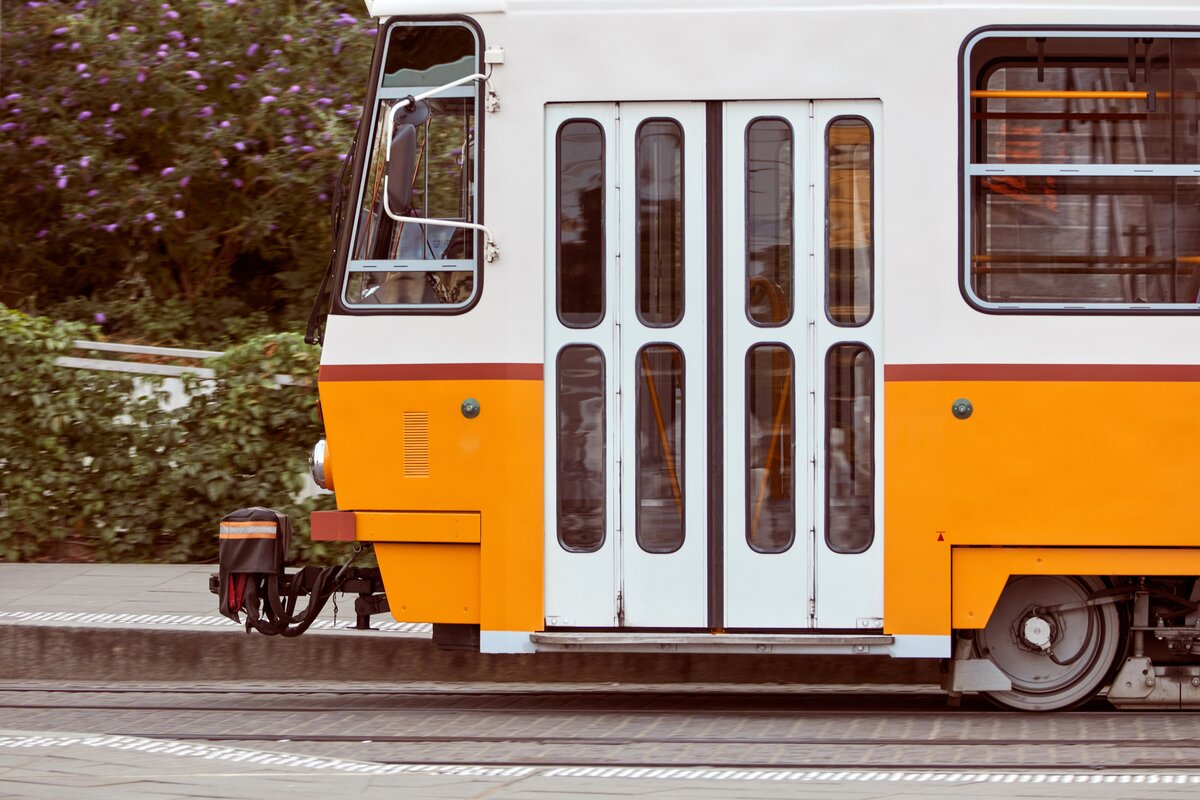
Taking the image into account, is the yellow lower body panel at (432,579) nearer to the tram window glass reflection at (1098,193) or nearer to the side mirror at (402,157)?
the side mirror at (402,157)

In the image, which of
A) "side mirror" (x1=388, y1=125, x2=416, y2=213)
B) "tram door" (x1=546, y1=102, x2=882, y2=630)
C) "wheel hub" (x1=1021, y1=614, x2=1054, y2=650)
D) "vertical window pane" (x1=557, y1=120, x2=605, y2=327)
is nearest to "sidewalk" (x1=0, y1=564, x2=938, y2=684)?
"wheel hub" (x1=1021, y1=614, x2=1054, y2=650)

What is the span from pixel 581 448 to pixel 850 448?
3.79ft

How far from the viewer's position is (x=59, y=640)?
956 centimetres

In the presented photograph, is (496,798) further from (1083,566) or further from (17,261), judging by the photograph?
(17,261)

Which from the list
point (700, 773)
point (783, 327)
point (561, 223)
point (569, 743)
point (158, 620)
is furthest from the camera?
point (158, 620)

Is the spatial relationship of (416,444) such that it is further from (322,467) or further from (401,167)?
(401,167)

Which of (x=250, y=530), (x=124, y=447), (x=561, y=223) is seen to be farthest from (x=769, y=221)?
(x=124, y=447)

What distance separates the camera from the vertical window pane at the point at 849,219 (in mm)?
7680

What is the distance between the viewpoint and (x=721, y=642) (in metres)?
7.65

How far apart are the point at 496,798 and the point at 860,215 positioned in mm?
3009

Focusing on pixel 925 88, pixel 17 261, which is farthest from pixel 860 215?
pixel 17 261

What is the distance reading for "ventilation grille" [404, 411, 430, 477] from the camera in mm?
7785

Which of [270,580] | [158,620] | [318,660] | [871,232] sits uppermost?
[871,232]

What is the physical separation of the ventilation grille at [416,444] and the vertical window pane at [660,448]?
0.92 m
